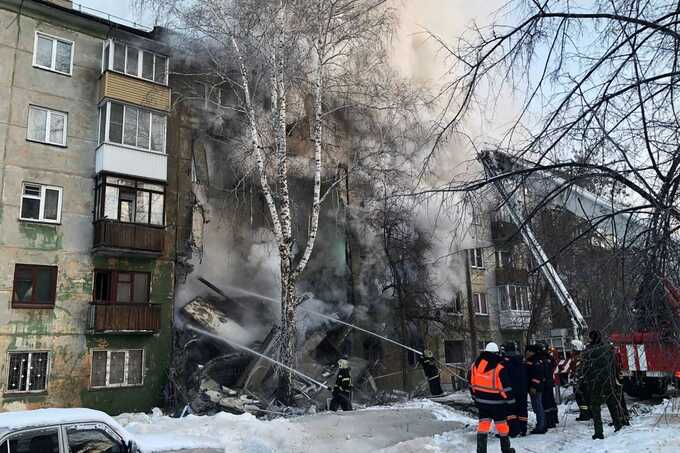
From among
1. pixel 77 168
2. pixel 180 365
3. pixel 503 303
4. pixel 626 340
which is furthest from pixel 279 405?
pixel 503 303

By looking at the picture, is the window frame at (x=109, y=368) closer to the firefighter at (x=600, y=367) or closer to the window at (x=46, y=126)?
the window at (x=46, y=126)

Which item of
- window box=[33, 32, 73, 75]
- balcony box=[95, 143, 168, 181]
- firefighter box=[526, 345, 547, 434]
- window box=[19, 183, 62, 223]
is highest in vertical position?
window box=[33, 32, 73, 75]

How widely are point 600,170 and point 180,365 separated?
16900 millimetres

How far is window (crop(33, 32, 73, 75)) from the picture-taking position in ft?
59.8

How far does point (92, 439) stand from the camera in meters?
5.49

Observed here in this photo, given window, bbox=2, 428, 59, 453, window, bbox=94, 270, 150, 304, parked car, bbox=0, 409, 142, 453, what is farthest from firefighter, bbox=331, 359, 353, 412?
window, bbox=2, 428, 59, 453

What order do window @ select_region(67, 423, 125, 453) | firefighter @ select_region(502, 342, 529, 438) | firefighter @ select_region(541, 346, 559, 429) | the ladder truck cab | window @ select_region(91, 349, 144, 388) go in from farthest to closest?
window @ select_region(91, 349, 144, 388)
firefighter @ select_region(541, 346, 559, 429)
firefighter @ select_region(502, 342, 529, 438)
window @ select_region(67, 423, 125, 453)
the ladder truck cab

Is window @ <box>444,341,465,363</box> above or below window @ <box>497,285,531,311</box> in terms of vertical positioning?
below

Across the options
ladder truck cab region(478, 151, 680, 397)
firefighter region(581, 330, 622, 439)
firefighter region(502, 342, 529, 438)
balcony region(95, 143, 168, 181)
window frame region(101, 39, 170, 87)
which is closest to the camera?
ladder truck cab region(478, 151, 680, 397)

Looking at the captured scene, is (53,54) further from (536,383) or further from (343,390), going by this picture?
(536,383)

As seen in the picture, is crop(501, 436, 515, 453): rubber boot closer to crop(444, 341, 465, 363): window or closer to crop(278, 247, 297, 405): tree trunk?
crop(278, 247, 297, 405): tree trunk

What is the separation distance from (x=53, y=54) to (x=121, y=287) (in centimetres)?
817

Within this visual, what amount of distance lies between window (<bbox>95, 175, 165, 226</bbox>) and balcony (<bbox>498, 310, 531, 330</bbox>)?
1927cm

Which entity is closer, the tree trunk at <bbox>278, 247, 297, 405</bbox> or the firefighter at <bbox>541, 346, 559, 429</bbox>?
the firefighter at <bbox>541, 346, 559, 429</bbox>
